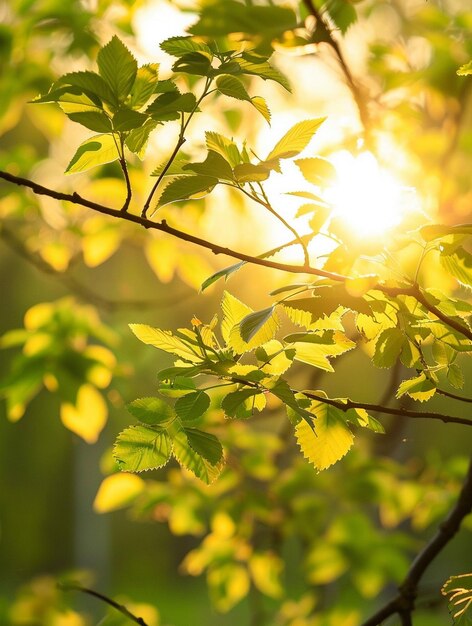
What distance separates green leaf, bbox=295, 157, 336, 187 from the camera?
48 centimetres

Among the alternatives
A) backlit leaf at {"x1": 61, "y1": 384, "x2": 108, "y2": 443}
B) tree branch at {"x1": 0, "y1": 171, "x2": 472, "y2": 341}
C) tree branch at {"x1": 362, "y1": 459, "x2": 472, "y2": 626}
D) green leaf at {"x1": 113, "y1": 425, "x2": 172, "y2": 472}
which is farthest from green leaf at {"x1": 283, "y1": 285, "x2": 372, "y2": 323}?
backlit leaf at {"x1": 61, "y1": 384, "x2": 108, "y2": 443}

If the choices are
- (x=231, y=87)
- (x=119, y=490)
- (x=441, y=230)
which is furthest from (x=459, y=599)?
(x=119, y=490)

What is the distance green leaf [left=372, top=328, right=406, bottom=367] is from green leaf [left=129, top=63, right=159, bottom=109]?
198 mm

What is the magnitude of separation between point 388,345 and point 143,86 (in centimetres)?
21

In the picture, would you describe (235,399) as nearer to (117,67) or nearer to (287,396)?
(287,396)

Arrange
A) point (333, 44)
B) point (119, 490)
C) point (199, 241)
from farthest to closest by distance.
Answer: point (119, 490), point (333, 44), point (199, 241)

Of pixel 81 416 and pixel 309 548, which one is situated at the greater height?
pixel 81 416

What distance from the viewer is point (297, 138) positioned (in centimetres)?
47

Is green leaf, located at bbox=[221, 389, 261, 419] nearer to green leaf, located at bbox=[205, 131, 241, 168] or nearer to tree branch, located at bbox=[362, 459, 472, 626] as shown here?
green leaf, located at bbox=[205, 131, 241, 168]

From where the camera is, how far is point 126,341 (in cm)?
172

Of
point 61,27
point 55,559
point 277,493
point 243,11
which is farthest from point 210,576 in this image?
point 55,559

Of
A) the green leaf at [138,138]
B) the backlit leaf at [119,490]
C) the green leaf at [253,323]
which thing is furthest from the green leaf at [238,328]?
the backlit leaf at [119,490]

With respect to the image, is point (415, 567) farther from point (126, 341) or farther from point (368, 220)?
point (126, 341)

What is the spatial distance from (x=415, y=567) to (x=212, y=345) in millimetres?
396
